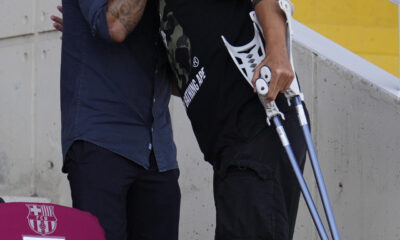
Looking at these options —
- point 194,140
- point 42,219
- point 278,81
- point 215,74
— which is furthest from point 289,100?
point 194,140

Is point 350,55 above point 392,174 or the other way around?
above

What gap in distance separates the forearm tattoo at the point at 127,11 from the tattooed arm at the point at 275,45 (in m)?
0.40

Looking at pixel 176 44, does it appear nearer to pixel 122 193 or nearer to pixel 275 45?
pixel 275 45

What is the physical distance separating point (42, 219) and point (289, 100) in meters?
0.77

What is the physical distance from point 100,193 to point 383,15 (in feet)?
14.8

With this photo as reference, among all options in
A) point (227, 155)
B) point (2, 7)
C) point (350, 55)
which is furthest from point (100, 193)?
point (2, 7)

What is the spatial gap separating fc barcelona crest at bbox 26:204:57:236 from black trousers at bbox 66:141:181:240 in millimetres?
388

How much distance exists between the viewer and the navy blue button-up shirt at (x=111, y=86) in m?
2.72

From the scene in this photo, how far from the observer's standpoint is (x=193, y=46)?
2.46 metres

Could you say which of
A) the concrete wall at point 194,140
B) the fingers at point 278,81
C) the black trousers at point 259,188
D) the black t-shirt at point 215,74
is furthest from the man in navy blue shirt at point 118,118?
the concrete wall at point 194,140

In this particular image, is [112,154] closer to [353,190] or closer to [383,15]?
[353,190]

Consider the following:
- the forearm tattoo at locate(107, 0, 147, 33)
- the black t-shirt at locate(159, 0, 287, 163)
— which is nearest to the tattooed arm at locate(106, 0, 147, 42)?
the forearm tattoo at locate(107, 0, 147, 33)

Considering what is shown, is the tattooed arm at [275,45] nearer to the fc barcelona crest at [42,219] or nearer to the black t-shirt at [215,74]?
the black t-shirt at [215,74]

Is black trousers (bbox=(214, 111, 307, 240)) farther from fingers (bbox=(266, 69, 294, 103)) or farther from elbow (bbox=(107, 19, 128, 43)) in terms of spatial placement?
elbow (bbox=(107, 19, 128, 43))
